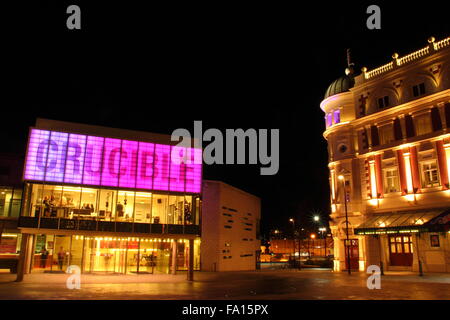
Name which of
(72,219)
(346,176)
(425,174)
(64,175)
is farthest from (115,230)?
(425,174)

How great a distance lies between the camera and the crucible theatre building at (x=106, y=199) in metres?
27.7

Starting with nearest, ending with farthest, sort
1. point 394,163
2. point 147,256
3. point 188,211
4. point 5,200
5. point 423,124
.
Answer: point 188,211, point 147,256, point 423,124, point 394,163, point 5,200

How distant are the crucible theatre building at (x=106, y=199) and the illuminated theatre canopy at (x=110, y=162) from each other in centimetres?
7

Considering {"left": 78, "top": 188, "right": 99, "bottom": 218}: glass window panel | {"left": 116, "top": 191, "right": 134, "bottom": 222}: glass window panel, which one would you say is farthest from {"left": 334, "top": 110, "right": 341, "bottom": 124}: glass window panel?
{"left": 78, "top": 188, "right": 99, "bottom": 218}: glass window panel

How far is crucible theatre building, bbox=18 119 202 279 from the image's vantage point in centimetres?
2770

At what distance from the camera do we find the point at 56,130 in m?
28.7

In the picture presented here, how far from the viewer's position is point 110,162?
3008 centimetres

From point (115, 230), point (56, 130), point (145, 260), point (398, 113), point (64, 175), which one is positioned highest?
point (398, 113)

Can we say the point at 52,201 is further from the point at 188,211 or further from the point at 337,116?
the point at 337,116

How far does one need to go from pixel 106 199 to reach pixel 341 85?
28369 millimetres

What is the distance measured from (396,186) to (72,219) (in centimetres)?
2852

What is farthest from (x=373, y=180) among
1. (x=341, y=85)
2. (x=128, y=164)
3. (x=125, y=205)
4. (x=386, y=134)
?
(x=125, y=205)

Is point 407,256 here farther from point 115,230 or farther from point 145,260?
point 115,230

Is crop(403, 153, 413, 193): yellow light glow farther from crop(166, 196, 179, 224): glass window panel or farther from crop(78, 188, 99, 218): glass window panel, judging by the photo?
crop(78, 188, 99, 218): glass window panel
